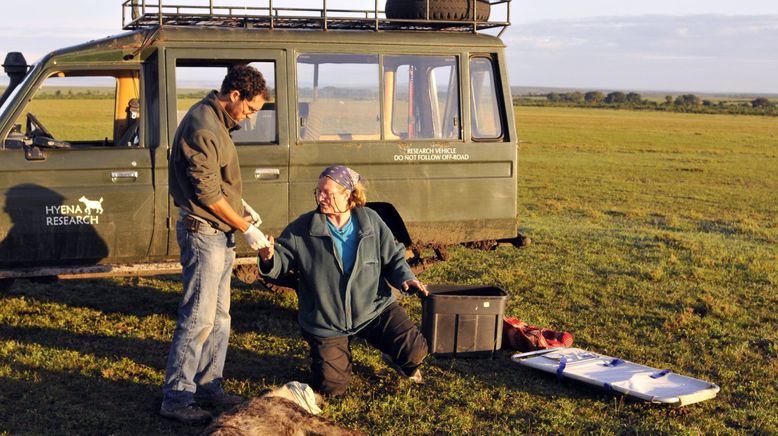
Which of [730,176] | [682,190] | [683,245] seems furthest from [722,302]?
[730,176]

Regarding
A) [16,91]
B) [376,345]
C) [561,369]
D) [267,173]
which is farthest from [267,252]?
[16,91]

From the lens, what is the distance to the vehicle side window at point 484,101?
7184 millimetres

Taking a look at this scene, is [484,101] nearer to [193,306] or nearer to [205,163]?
[205,163]

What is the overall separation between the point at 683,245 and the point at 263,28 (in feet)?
20.8

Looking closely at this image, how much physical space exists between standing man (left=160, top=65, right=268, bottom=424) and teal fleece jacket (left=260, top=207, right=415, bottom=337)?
474 mm

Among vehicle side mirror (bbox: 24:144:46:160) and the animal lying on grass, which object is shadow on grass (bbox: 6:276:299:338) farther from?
the animal lying on grass

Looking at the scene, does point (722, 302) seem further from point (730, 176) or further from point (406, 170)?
point (730, 176)

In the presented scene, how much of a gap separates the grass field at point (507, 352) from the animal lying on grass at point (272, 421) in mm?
696

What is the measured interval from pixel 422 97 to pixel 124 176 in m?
2.42

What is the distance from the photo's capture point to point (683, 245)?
1088cm

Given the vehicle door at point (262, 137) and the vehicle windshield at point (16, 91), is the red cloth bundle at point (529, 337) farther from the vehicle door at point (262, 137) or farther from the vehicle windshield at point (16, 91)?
the vehicle windshield at point (16, 91)

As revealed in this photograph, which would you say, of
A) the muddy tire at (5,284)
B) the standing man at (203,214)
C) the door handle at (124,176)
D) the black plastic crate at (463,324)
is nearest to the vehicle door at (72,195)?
the door handle at (124,176)

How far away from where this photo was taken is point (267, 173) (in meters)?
6.63

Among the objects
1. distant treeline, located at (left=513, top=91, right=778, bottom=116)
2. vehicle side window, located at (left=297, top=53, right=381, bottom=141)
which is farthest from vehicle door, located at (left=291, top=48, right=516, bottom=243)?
distant treeline, located at (left=513, top=91, right=778, bottom=116)
